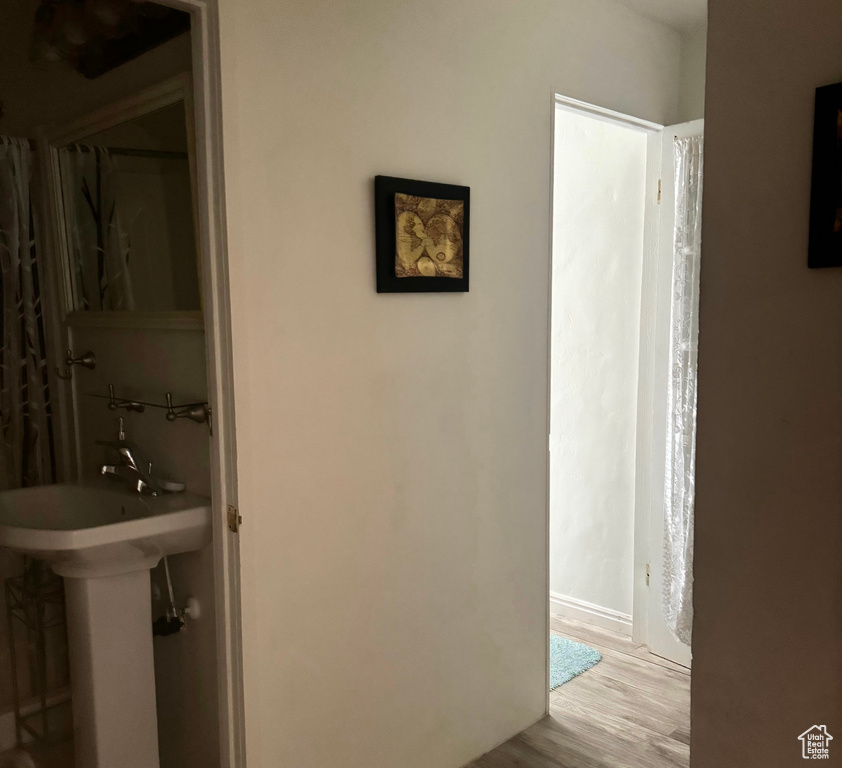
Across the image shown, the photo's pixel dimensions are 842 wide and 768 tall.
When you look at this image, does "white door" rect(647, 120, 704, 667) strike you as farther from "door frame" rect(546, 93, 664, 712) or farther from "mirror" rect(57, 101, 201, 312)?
"mirror" rect(57, 101, 201, 312)

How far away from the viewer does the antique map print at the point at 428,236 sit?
2.20m

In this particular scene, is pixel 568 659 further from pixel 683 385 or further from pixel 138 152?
pixel 138 152

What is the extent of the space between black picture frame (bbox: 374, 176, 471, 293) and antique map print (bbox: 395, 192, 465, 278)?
0.01 metres

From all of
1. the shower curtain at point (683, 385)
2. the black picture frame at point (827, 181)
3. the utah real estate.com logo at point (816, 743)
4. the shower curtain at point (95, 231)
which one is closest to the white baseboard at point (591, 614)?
the shower curtain at point (683, 385)

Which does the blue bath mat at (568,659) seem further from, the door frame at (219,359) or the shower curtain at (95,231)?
the shower curtain at (95,231)

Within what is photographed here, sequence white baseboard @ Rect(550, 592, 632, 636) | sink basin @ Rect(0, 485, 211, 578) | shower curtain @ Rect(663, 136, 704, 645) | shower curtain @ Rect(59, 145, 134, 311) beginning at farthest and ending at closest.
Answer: white baseboard @ Rect(550, 592, 632, 636)
shower curtain @ Rect(663, 136, 704, 645)
shower curtain @ Rect(59, 145, 134, 311)
sink basin @ Rect(0, 485, 211, 578)

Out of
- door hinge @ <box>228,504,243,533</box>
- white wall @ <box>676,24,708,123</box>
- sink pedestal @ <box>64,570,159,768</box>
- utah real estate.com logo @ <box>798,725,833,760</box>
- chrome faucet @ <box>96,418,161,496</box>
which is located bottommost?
sink pedestal @ <box>64,570,159,768</box>

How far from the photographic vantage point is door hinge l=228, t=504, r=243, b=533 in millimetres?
1916

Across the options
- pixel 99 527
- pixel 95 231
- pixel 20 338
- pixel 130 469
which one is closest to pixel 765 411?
pixel 99 527

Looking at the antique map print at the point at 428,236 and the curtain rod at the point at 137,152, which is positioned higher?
the curtain rod at the point at 137,152

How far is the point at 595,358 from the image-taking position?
11.6ft

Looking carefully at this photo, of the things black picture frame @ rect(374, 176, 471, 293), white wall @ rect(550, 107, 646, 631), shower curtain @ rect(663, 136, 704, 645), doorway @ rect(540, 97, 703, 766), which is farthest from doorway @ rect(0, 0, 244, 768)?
white wall @ rect(550, 107, 646, 631)

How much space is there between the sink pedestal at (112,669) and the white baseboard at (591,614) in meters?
2.11

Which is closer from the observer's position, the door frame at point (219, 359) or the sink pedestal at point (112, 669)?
the door frame at point (219, 359)
